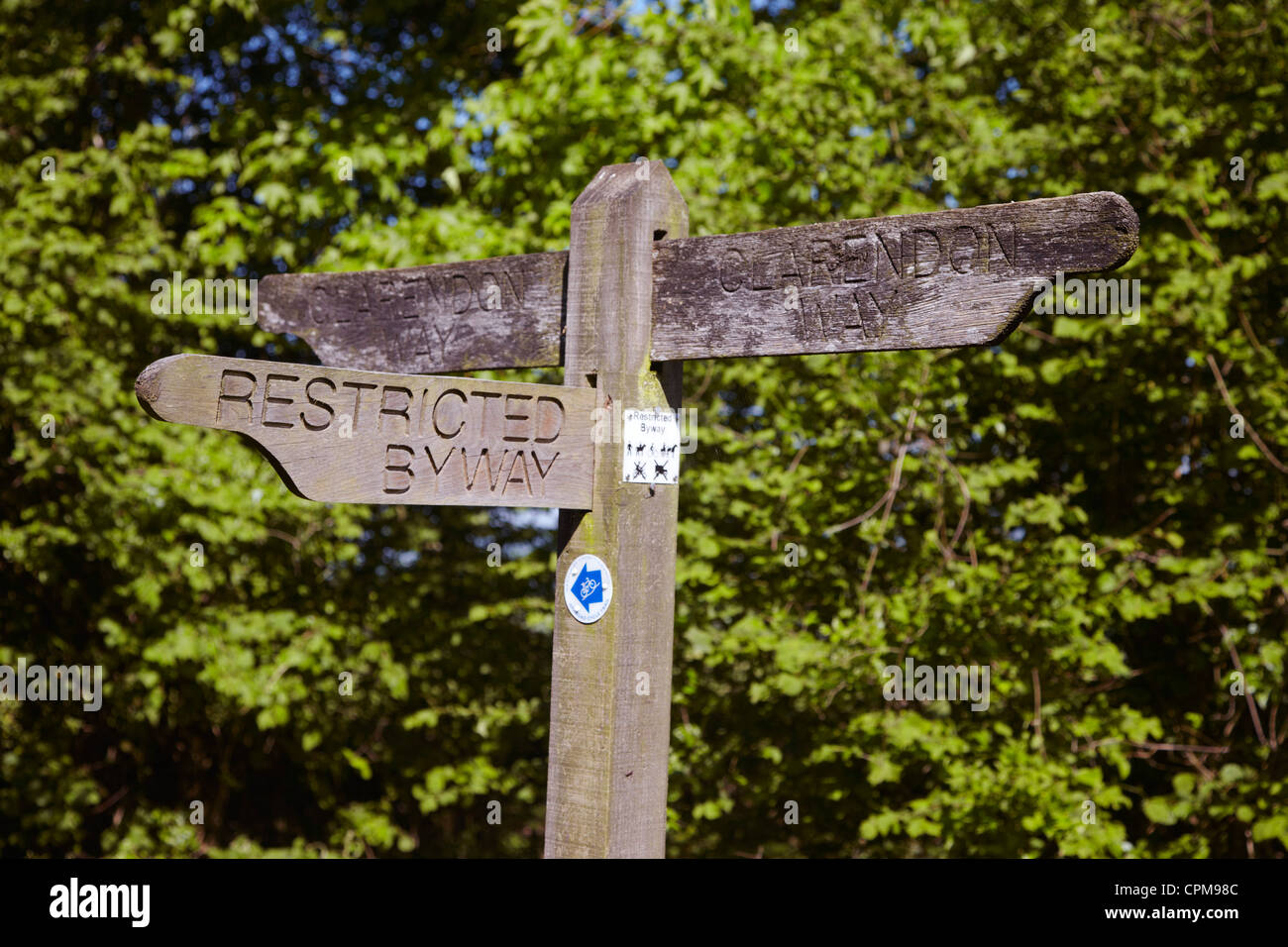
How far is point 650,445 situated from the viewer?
2305mm

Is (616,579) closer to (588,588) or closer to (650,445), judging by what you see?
(588,588)

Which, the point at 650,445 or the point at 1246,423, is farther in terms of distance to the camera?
the point at 1246,423

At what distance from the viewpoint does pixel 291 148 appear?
579 cm

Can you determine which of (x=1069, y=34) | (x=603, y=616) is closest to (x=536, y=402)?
(x=603, y=616)

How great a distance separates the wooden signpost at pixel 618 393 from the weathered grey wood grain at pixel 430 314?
0.01 metres

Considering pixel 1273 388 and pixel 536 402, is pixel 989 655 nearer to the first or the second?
pixel 1273 388

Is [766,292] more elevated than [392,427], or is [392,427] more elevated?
[766,292]

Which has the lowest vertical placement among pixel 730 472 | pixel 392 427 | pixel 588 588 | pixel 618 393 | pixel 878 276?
pixel 588 588

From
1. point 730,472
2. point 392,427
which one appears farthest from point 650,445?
point 730,472

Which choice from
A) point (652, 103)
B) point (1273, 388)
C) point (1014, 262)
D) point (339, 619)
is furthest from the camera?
point (339, 619)

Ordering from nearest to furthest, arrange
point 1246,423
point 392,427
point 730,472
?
point 392,427
point 1246,423
point 730,472

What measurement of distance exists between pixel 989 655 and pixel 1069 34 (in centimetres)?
249

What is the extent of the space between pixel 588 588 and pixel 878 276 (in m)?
0.77

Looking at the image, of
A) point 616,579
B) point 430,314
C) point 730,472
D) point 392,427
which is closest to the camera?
point 392,427
